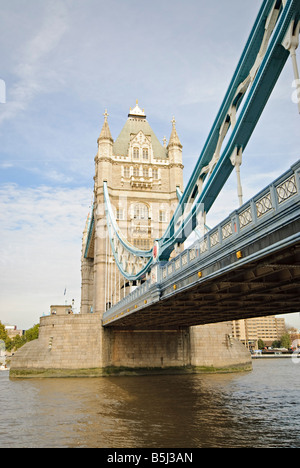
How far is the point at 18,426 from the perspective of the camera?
13445mm

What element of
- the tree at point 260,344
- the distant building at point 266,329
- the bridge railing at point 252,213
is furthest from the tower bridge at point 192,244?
the distant building at point 266,329

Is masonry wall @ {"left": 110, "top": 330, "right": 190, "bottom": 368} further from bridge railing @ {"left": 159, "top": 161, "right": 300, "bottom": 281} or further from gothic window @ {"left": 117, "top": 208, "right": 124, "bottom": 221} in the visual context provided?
bridge railing @ {"left": 159, "top": 161, "right": 300, "bottom": 281}

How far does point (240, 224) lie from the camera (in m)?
9.69

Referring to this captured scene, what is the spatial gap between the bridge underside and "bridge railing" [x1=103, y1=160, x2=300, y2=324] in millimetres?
620

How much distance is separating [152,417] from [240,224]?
8.88 metres

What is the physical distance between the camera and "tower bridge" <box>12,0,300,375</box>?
9383mm

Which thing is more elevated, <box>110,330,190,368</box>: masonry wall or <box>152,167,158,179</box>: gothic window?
<box>152,167,158,179</box>: gothic window

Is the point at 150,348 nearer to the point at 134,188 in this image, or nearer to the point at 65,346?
the point at 65,346

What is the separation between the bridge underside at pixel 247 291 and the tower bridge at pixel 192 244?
0.05m

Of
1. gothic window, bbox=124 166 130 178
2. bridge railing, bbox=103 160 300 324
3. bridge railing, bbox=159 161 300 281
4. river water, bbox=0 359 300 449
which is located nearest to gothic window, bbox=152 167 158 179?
gothic window, bbox=124 166 130 178

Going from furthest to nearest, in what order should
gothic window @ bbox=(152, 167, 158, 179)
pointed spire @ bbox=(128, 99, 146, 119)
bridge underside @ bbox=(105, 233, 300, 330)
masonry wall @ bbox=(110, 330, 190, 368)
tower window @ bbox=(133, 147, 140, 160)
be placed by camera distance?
pointed spire @ bbox=(128, 99, 146, 119) → tower window @ bbox=(133, 147, 140, 160) → gothic window @ bbox=(152, 167, 158, 179) → masonry wall @ bbox=(110, 330, 190, 368) → bridge underside @ bbox=(105, 233, 300, 330)

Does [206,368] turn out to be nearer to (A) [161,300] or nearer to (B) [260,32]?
(A) [161,300]

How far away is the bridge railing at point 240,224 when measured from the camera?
7.57 m
